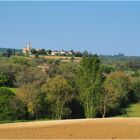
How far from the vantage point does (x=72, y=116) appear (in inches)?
2169

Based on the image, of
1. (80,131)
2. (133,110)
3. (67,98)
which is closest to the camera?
(80,131)

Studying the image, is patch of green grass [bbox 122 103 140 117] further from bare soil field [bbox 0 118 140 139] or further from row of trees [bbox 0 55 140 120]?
bare soil field [bbox 0 118 140 139]

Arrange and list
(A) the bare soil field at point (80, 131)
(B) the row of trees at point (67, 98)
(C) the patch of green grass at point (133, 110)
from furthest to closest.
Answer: (C) the patch of green grass at point (133, 110) < (B) the row of trees at point (67, 98) < (A) the bare soil field at point (80, 131)

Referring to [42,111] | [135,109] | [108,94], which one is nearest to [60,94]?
[42,111]

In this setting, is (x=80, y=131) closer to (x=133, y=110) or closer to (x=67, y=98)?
(x=67, y=98)

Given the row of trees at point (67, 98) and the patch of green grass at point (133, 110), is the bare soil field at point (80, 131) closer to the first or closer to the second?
the row of trees at point (67, 98)

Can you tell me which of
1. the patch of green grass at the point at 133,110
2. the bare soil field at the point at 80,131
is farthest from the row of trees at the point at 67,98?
the bare soil field at the point at 80,131

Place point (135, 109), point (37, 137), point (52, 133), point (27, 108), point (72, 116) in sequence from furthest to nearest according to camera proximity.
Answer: point (135, 109) < point (72, 116) < point (27, 108) < point (52, 133) < point (37, 137)

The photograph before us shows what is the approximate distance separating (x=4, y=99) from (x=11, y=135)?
83.6 ft

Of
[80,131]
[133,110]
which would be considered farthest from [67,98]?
[80,131]

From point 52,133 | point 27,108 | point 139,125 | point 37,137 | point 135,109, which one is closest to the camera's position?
point 37,137

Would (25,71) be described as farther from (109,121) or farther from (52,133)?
(52,133)

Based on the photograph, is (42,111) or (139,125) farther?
(42,111)

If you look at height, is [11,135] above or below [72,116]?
above
